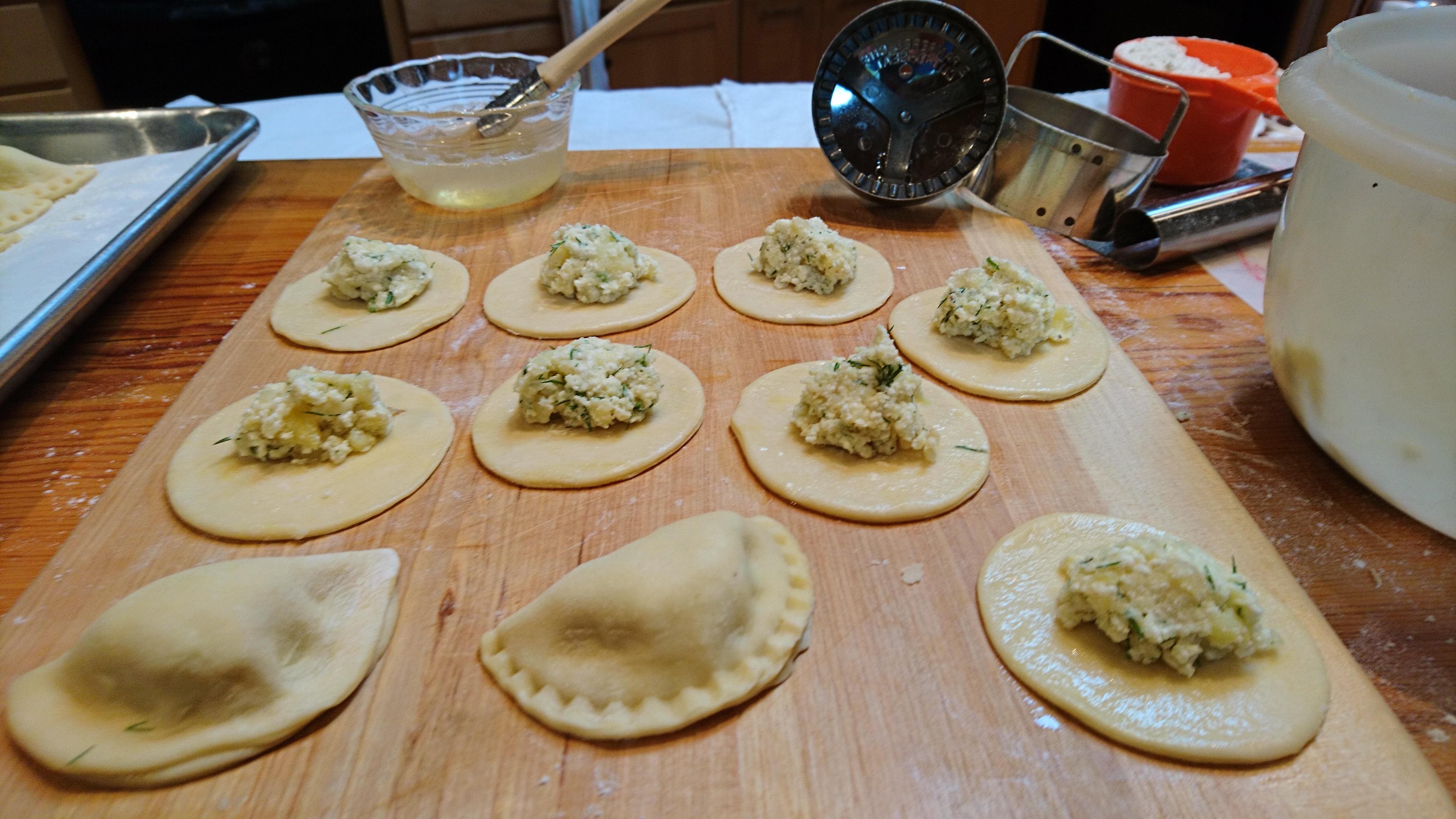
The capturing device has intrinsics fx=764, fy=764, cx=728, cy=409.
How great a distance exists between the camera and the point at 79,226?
2.71 metres

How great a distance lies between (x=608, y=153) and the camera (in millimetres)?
3336

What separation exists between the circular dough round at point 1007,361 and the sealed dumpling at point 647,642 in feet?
3.01

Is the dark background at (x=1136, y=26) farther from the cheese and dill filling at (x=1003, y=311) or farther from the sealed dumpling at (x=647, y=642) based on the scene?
the sealed dumpling at (x=647, y=642)

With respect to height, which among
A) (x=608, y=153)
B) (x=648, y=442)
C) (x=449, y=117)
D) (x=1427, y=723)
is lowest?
(x=1427, y=723)

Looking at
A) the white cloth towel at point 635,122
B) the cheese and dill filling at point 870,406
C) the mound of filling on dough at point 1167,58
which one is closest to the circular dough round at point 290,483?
the cheese and dill filling at point 870,406

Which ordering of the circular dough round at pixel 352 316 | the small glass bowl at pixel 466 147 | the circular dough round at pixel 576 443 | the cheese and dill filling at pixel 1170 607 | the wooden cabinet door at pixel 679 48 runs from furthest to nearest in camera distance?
the wooden cabinet door at pixel 679 48 < the small glass bowl at pixel 466 147 < the circular dough round at pixel 352 316 < the circular dough round at pixel 576 443 < the cheese and dill filling at pixel 1170 607

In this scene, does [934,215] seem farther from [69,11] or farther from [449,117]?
[69,11]

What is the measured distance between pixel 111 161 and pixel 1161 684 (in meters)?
4.04

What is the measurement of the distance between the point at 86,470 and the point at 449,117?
59.3 inches

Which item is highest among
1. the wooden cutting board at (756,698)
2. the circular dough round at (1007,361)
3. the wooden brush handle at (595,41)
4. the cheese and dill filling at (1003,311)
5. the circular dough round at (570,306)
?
the wooden brush handle at (595,41)

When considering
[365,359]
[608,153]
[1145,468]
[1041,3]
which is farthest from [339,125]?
[1041,3]

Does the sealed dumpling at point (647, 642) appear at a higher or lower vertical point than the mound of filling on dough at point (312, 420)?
lower

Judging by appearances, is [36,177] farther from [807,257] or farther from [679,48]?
[679,48]

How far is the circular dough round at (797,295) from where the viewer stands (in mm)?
2311
